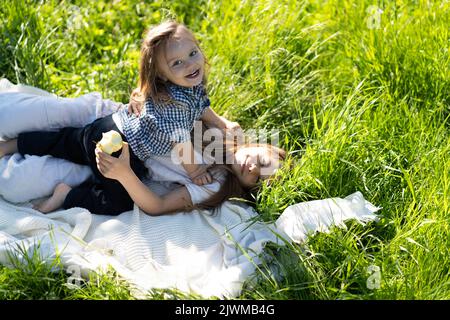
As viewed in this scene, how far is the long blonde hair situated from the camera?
3.30 m

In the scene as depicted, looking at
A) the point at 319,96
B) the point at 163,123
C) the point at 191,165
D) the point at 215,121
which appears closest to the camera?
the point at 163,123

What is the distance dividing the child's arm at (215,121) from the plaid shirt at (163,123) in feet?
0.56

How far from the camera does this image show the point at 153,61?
3320mm

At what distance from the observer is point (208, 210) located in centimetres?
355

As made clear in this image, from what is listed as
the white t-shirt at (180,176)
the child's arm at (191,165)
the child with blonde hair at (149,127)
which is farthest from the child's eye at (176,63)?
the white t-shirt at (180,176)

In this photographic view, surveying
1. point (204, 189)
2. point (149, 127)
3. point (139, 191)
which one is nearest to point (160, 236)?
point (139, 191)

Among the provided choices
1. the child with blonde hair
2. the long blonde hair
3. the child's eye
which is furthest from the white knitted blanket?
the child's eye

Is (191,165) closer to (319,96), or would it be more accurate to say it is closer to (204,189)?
(204,189)

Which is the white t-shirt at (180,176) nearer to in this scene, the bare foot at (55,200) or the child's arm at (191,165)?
the child's arm at (191,165)

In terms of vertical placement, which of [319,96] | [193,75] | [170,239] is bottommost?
[170,239]

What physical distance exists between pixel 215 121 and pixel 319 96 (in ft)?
2.47

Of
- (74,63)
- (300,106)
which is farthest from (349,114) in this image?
(74,63)

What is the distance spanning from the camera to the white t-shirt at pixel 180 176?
3490mm

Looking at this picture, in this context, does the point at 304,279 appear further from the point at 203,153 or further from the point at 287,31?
the point at 287,31
